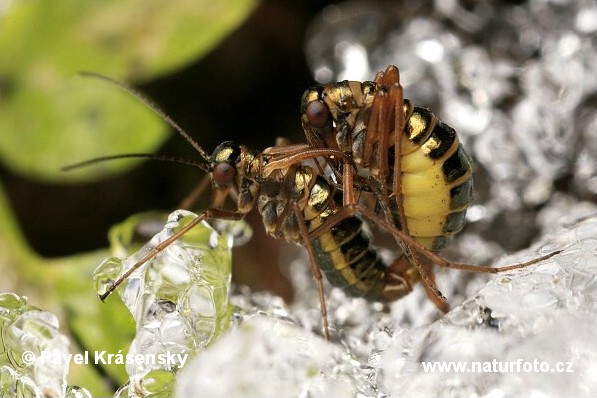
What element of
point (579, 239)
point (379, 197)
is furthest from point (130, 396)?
point (579, 239)

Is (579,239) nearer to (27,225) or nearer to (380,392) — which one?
(380,392)

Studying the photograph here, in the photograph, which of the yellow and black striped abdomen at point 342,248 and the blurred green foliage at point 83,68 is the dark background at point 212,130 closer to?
the blurred green foliage at point 83,68

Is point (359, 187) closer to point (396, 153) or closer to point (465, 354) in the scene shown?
point (396, 153)

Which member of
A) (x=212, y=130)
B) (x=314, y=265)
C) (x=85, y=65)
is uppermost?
(x=85, y=65)

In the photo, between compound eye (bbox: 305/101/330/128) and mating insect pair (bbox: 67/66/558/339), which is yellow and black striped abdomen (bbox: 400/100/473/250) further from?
compound eye (bbox: 305/101/330/128)

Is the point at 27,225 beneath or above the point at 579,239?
beneath

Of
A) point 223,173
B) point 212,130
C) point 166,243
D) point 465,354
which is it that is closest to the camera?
point 465,354

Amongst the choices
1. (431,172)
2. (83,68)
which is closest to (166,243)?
(431,172)
